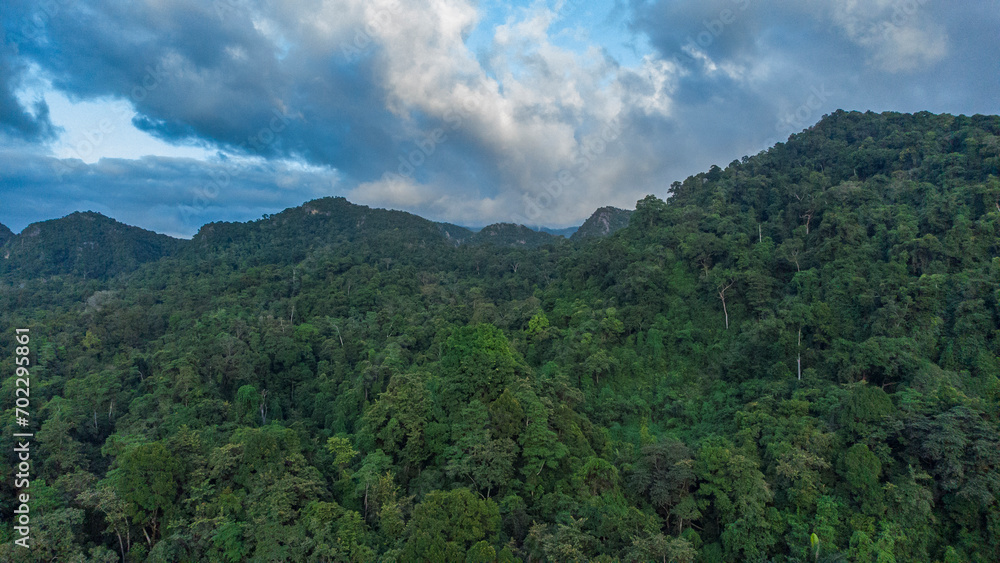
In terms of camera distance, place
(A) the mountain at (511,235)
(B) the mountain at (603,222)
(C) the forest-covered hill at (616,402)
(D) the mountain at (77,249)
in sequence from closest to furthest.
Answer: (C) the forest-covered hill at (616,402), (D) the mountain at (77,249), (B) the mountain at (603,222), (A) the mountain at (511,235)

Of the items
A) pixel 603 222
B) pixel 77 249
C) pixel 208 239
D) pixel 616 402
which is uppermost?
pixel 603 222

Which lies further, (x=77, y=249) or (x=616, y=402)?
(x=77, y=249)

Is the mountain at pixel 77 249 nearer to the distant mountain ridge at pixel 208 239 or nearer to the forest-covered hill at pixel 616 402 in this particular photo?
the distant mountain ridge at pixel 208 239

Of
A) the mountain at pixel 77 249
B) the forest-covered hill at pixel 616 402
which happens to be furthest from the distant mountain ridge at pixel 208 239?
the forest-covered hill at pixel 616 402

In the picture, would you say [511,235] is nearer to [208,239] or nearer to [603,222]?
[603,222]

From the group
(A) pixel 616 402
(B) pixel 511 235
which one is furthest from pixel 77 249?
(A) pixel 616 402

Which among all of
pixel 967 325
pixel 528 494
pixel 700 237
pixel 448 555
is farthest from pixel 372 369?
pixel 967 325

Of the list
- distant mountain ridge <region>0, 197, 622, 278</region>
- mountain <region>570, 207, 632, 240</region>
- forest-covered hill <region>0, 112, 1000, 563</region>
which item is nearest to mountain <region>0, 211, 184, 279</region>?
distant mountain ridge <region>0, 197, 622, 278</region>
